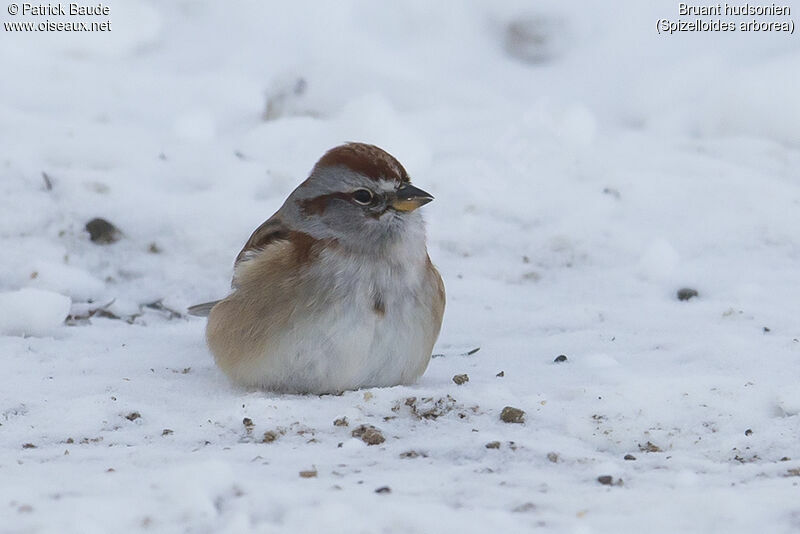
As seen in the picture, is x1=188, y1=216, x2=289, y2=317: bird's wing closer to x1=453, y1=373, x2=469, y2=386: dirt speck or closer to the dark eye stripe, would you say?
the dark eye stripe

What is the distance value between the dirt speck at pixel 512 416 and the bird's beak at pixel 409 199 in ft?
3.15

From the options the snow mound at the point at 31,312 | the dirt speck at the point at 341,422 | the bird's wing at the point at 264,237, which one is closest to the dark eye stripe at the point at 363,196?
Result: the bird's wing at the point at 264,237

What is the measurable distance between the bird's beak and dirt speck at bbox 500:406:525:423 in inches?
37.8

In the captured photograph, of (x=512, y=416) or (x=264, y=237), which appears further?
(x=264, y=237)

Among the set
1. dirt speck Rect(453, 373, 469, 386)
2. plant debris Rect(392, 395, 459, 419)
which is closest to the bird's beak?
dirt speck Rect(453, 373, 469, 386)

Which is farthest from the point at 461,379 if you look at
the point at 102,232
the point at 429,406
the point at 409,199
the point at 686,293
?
the point at 102,232

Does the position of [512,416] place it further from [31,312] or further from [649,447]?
[31,312]

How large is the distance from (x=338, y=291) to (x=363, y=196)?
1.54 ft

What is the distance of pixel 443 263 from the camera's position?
6.64 m

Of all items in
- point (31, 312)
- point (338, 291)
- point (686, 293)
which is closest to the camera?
point (338, 291)

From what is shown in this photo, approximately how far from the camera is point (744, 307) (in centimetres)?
579

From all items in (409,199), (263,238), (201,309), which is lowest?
(201,309)

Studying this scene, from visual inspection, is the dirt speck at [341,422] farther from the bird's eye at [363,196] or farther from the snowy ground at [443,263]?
the bird's eye at [363,196]

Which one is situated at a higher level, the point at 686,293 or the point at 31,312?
the point at 31,312
